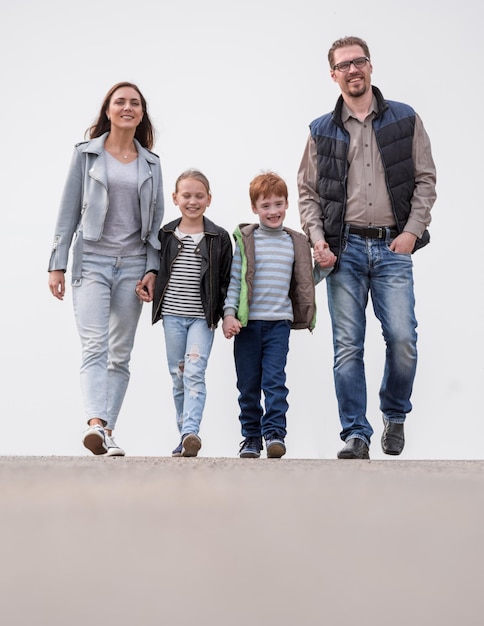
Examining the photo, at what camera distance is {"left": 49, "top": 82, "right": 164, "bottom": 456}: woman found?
4180 mm

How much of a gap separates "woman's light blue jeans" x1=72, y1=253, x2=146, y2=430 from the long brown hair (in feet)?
1.92

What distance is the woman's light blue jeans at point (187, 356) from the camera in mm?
4141

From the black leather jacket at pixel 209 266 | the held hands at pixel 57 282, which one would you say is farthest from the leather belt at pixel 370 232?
the held hands at pixel 57 282

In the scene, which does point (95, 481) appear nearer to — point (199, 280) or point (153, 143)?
point (199, 280)

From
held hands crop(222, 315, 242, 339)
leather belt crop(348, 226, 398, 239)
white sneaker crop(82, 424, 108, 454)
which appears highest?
leather belt crop(348, 226, 398, 239)

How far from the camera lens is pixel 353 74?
13.5 feet

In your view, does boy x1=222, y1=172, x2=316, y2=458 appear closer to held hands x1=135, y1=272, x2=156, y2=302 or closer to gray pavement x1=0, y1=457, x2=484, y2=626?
held hands x1=135, y1=272, x2=156, y2=302

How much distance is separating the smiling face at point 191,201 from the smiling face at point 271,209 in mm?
245

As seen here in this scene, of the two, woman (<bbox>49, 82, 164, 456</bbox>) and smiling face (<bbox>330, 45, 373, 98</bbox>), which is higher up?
smiling face (<bbox>330, 45, 373, 98</bbox>)

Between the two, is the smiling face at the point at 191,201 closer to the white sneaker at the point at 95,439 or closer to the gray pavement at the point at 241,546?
the white sneaker at the point at 95,439

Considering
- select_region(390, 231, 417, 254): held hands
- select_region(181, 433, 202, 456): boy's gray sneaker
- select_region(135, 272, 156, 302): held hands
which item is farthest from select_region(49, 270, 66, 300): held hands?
select_region(390, 231, 417, 254): held hands

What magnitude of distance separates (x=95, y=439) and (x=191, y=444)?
37cm

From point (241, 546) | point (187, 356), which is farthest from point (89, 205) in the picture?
point (241, 546)
